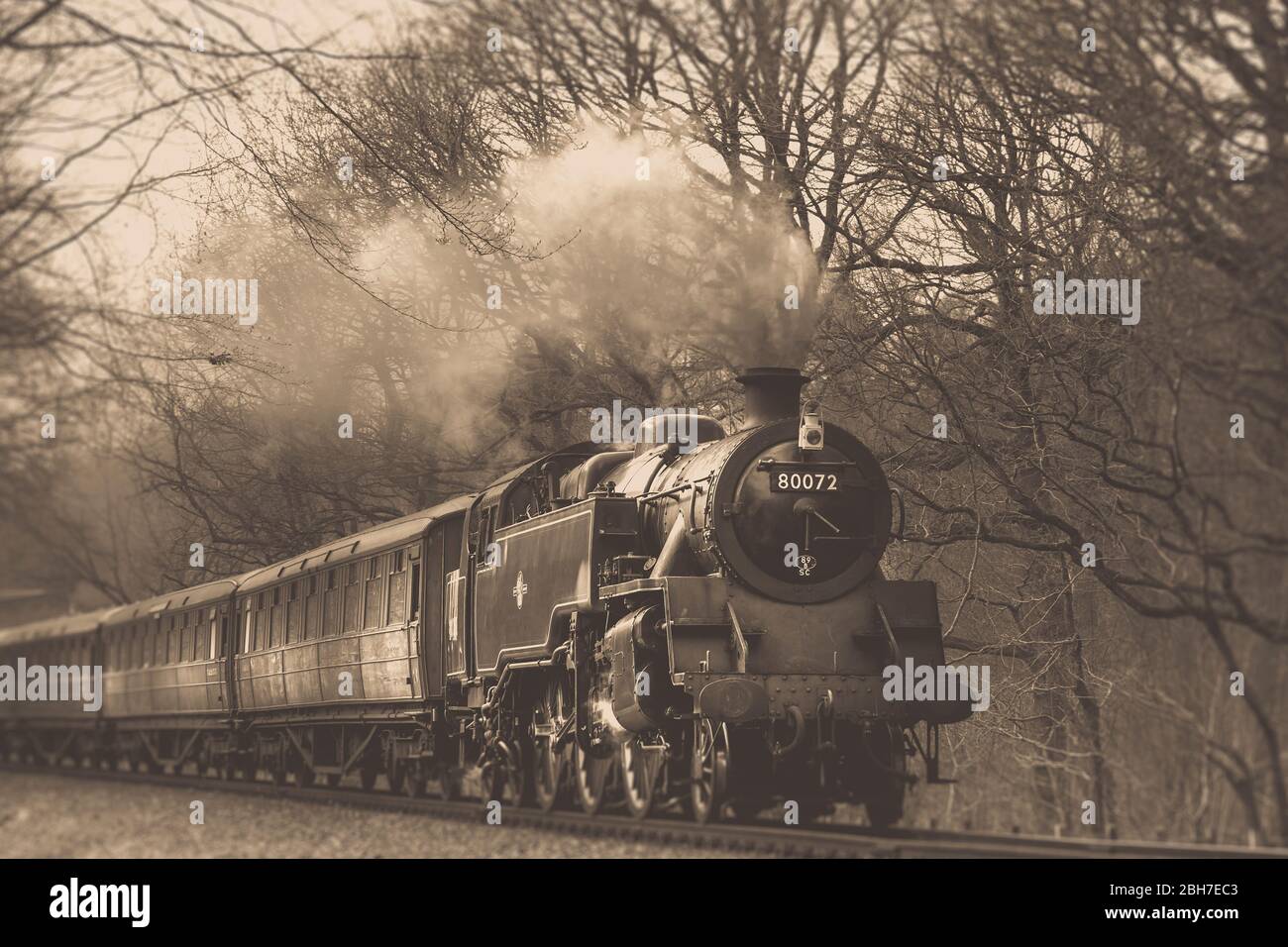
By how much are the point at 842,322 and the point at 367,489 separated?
1175cm

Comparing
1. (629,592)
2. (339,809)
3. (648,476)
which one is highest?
(648,476)

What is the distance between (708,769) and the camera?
448 inches

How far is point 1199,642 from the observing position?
13.5 m

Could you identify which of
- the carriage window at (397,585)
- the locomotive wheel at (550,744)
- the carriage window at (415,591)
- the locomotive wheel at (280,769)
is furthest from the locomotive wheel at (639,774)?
the locomotive wheel at (280,769)

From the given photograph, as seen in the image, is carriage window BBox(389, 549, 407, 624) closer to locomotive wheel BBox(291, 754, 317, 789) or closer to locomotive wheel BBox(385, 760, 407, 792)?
locomotive wheel BBox(385, 760, 407, 792)

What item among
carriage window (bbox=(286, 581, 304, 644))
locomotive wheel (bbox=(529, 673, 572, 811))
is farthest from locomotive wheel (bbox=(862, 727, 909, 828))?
carriage window (bbox=(286, 581, 304, 644))

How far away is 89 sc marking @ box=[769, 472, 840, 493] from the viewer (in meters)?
11.5

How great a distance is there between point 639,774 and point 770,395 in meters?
3.39

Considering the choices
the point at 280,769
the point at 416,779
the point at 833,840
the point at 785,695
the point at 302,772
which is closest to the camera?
the point at 833,840

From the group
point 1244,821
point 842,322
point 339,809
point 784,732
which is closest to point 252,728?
point 339,809

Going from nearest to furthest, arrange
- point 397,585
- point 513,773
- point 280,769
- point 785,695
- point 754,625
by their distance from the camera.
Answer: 1. point 785,695
2. point 754,625
3. point 513,773
4. point 397,585
5. point 280,769

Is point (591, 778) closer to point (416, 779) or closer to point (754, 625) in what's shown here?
point (754, 625)

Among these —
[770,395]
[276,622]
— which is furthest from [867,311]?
[276,622]

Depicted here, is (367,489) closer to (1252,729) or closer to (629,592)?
(629,592)
